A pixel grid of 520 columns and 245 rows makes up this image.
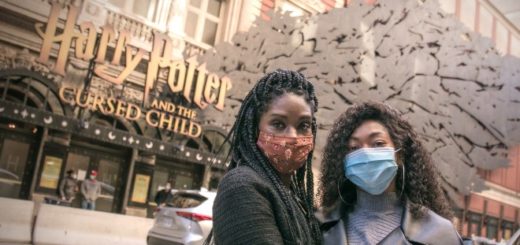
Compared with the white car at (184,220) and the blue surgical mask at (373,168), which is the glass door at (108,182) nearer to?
the white car at (184,220)

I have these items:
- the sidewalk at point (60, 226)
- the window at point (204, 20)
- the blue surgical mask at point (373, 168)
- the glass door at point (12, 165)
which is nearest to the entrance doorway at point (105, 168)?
the glass door at point (12, 165)

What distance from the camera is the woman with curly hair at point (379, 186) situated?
1.68 meters

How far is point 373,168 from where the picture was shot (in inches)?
70.9

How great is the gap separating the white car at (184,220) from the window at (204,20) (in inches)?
275

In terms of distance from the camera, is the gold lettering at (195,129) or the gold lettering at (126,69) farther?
the gold lettering at (195,129)

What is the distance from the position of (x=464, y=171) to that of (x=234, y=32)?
784cm

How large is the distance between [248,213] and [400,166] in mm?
990

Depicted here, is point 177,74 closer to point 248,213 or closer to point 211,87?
point 211,87

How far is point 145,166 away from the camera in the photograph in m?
12.3

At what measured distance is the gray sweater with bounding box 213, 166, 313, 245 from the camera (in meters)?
1.15

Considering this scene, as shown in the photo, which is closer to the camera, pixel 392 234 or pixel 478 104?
pixel 392 234

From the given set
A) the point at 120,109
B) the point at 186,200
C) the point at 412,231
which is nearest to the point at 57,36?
the point at 120,109

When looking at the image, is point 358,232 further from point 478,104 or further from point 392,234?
point 478,104

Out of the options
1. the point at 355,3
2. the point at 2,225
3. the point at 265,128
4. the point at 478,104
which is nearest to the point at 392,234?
the point at 265,128
